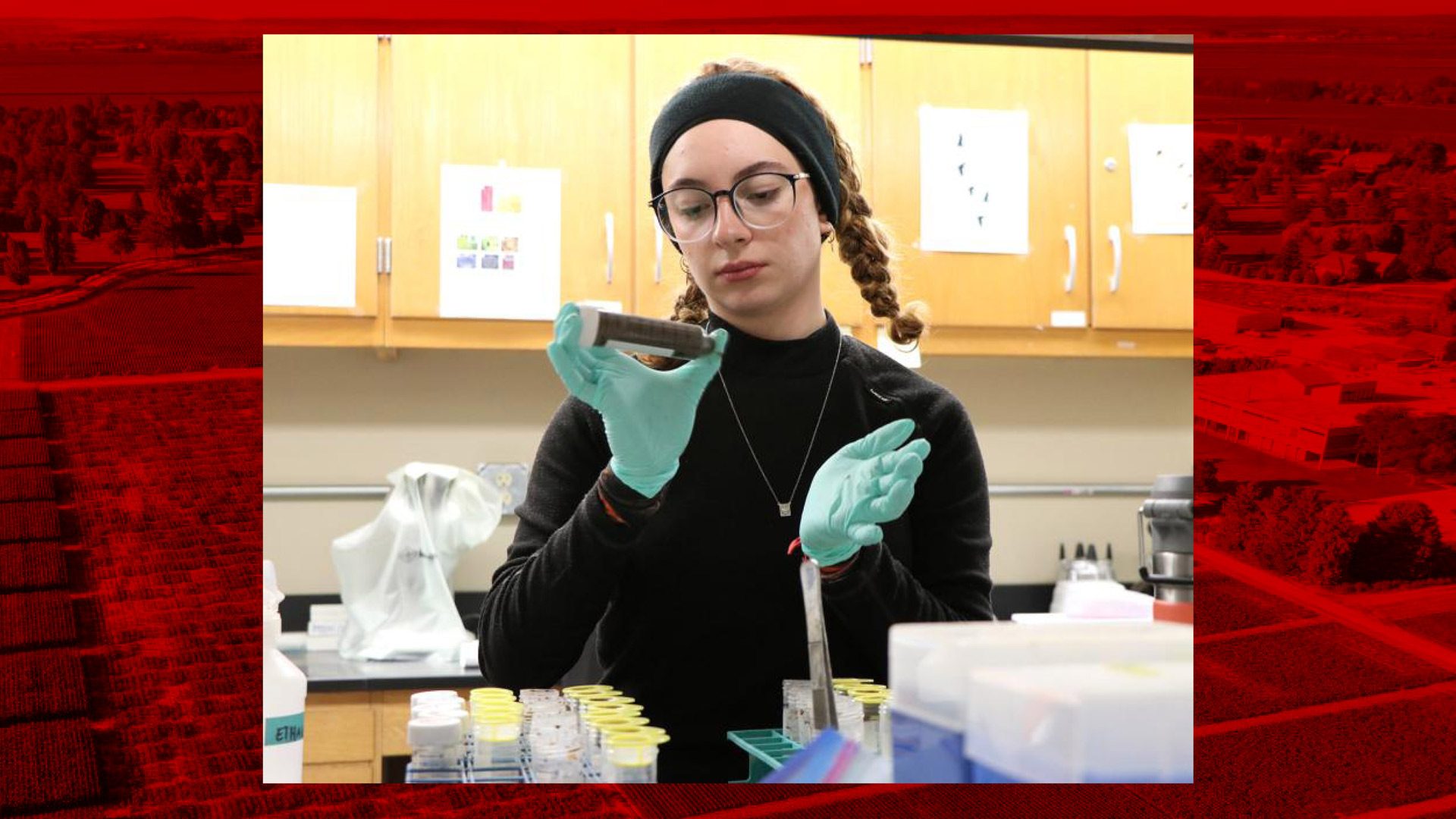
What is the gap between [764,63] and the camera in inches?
45.4

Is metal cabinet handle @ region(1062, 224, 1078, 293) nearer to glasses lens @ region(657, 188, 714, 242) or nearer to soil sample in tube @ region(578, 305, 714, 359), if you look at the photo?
glasses lens @ region(657, 188, 714, 242)

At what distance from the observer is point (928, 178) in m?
1.46

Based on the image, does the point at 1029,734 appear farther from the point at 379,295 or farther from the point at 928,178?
A: the point at 379,295

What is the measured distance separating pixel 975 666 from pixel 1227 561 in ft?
1.04

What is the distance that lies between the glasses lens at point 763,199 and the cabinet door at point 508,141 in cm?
58

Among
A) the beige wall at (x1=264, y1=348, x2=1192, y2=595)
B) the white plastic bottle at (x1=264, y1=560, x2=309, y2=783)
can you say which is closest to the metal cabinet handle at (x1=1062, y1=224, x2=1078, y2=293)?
the beige wall at (x1=264, y1=348, x2=1192, y2=595)

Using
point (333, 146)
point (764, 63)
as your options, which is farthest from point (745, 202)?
point (333, 146)

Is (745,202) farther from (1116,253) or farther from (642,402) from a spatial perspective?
(1116,253)

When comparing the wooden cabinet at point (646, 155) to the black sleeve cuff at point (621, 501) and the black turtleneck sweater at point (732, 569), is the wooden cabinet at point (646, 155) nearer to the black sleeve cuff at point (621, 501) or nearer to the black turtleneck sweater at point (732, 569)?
the black turtleneck sweater at point (732, 569)

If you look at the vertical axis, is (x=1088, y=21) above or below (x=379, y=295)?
above

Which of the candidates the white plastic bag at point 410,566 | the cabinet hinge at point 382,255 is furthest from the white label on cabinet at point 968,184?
the white plastic bag at point 410,566

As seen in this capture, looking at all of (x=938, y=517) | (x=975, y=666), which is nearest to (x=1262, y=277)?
(x=938, y=517)

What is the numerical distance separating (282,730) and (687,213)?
0.61 m

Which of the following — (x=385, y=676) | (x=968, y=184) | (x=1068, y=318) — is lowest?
(x=385, y=676)
